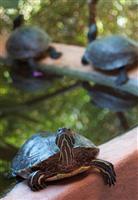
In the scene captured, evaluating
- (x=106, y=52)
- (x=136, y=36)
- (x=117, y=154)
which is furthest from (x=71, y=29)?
(x=117, y=154)

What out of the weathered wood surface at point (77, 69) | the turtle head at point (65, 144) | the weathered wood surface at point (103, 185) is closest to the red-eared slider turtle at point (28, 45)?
the weathered wood surface at point (77, 69)

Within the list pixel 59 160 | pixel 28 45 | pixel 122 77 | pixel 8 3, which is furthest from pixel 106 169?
pixel 28 45

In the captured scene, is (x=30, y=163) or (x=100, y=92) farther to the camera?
(x=100, y=92)

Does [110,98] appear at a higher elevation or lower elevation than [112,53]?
lower

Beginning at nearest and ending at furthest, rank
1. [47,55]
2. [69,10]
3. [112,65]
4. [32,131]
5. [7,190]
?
1. [7,190]
2. [32,131]
3. [112,65]
4. [47,55]
5. [69,10]

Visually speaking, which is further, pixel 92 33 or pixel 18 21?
pixel 18 21

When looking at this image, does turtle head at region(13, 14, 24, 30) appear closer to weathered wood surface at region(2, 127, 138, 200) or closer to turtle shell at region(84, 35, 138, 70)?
turtle shell at region(84, 35, 138, 70)

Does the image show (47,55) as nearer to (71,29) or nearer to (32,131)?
(71,29)

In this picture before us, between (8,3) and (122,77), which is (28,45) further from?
(8,3)
